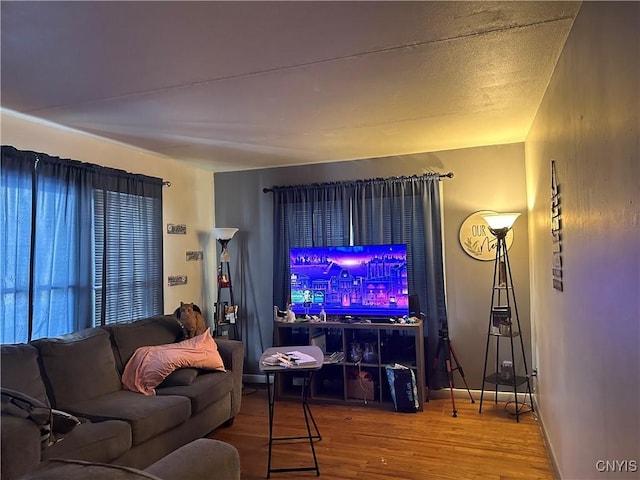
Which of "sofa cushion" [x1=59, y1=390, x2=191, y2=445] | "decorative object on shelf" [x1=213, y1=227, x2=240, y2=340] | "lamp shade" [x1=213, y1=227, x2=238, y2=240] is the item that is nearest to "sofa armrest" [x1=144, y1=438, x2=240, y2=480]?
"sofa cushion" [x1=59, y1=390, x2=191, y2=445]

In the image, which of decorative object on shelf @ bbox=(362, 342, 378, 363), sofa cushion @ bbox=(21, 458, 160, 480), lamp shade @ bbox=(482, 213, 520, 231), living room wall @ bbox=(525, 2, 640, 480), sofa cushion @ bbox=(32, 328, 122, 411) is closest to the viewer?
sofa cushion @ bbox=(21, 458, 160, 480)

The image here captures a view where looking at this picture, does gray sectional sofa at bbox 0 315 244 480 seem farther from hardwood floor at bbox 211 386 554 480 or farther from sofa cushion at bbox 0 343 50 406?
hardwood floor at bbox 211 386 554 480

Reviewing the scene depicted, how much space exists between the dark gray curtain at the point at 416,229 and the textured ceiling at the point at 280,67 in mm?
799

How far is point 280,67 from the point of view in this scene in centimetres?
233

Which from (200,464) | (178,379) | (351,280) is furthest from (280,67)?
(351,280)

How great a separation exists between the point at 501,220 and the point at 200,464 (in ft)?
10.5

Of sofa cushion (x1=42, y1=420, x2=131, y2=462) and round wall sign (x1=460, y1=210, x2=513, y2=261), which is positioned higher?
round wall sign (x1=460, y1=210, x2=513, y2=261)

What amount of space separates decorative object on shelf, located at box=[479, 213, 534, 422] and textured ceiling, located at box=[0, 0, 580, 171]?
31.9 inches

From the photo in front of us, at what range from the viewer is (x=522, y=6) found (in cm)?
181

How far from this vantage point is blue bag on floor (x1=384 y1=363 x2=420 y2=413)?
391 cm

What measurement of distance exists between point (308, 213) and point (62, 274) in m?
2.33

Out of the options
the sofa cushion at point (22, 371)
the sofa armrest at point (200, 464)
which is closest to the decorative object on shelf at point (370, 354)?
the sofa cushion at point (22, 371)

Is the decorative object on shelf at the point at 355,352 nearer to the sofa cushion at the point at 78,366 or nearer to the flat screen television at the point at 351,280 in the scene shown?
the flat screen television at the point at 351,280

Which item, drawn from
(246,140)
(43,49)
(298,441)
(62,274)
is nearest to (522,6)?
(43,49)
